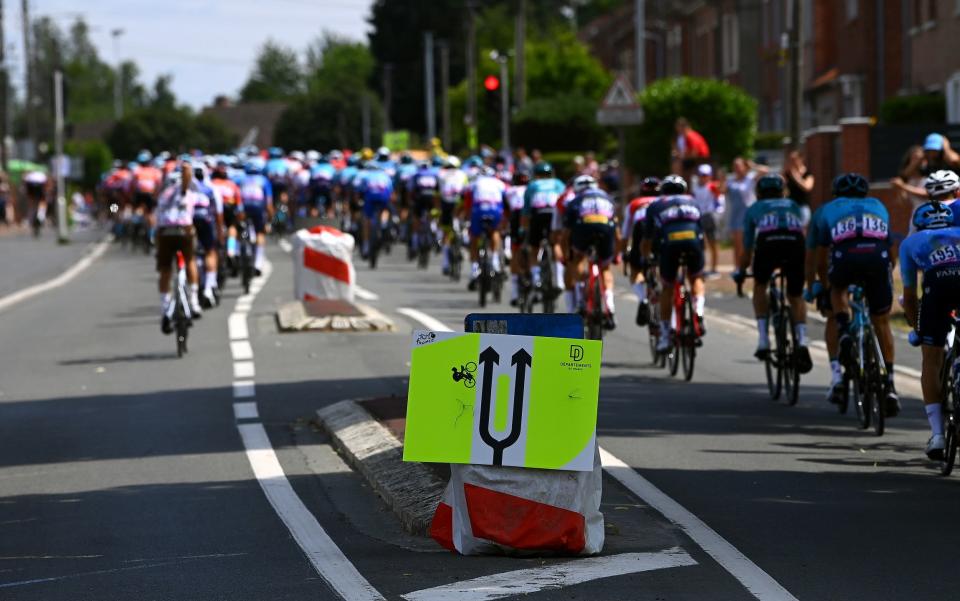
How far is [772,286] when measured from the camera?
1548 cm

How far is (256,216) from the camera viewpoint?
28359mm

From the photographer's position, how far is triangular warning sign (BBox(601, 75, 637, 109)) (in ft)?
97.6

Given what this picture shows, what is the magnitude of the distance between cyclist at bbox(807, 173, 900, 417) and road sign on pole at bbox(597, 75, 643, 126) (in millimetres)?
16176

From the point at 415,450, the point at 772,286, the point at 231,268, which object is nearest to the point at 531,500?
the point at 415,450

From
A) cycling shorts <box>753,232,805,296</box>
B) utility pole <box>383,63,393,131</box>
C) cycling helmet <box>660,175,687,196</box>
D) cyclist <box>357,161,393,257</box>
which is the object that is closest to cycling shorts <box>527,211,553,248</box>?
cycling helmet <box>660,175,687,196</box>

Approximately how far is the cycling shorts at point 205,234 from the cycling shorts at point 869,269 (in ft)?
35.4

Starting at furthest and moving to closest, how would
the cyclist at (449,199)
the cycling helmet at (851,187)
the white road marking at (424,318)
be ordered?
the cyclist at (449,199)
the white road marking at (424,318)
the cycling helmet at (851,187)

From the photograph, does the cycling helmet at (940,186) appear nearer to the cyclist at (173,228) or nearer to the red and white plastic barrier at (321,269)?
the cyclist at (173,228)

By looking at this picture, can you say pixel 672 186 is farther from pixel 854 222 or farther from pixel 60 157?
pixel 60 157

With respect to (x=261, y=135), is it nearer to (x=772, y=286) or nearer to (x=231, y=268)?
(x=231, y=268)

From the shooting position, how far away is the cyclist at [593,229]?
19.0 meters

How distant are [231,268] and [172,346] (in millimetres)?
8498

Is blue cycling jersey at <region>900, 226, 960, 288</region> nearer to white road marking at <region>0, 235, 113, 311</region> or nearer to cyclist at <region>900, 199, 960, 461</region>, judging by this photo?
cyclist at <region>900, 199, 960, 461</region>

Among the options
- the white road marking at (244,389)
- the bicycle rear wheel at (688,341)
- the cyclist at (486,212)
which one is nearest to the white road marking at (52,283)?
the cyclist at (486,212)
